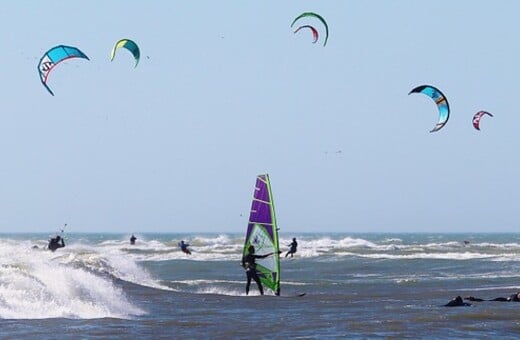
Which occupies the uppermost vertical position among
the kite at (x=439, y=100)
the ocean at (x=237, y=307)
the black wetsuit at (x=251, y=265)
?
the kite at (x=439, y=100)

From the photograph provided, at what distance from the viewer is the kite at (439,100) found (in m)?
19.9

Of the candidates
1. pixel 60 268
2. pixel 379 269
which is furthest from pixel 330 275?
pixel 60 268

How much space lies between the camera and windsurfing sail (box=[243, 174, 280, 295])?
17453mm

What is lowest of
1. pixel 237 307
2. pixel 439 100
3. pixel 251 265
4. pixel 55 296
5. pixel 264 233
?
pixel 237 307

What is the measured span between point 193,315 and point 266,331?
2.39m

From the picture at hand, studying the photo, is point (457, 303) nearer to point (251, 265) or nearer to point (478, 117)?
point (251, 265)

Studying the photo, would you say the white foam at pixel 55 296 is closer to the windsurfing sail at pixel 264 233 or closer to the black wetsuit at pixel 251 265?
the black wetsuit at pixel 251 265

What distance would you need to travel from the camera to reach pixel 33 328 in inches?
464

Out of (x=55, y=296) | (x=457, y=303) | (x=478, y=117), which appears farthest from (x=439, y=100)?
(x=55, y=296)

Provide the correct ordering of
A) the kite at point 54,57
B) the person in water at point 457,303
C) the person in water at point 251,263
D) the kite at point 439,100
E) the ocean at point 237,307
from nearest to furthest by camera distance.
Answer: the ocean at point 237,307 < the person in water at point 457,303 < the kite at point 54,57 < the person in water at point 251,263 < the kite at point 439,100

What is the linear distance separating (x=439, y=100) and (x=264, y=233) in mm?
5092

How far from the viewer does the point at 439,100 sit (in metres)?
20.6

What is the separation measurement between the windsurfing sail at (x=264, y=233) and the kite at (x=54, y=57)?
3692 millimetres

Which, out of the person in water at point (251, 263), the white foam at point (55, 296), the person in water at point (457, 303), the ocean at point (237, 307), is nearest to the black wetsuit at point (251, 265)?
the person in water at point (251, 263)
